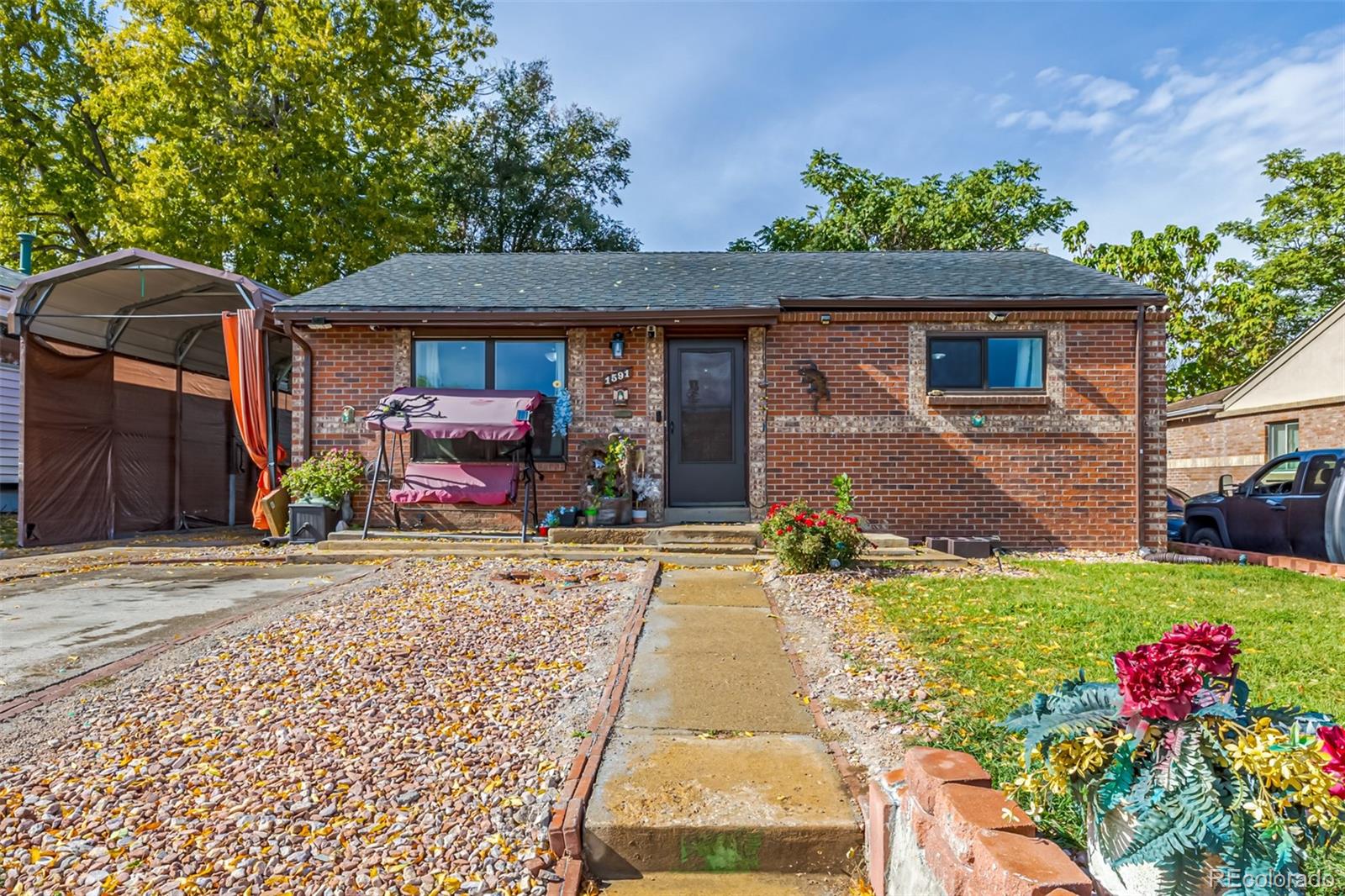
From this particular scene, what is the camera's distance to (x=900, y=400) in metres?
9.24

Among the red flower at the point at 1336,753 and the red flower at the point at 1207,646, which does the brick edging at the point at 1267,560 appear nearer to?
the red flower at the point at 1207,646

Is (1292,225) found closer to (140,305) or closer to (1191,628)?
(1191,628)

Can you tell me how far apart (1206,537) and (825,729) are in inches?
388

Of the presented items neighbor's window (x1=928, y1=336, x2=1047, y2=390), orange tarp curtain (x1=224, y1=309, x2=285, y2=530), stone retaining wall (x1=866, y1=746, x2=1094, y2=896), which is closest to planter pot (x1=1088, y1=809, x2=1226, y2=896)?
stone retaining wall (x1=866, y1=746, x2=1094, y2=896)

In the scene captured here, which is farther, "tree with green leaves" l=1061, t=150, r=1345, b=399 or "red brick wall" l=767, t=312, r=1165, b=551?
"tree with green leaves" l=1061, t=150, r=1345, b=399

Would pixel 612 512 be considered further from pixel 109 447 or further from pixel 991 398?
pixel 109 447

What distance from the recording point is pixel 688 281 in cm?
1045

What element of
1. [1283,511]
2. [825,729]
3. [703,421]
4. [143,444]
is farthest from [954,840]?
[143,444]

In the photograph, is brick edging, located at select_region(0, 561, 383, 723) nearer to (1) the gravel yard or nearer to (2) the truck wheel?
(1) the gravel yard

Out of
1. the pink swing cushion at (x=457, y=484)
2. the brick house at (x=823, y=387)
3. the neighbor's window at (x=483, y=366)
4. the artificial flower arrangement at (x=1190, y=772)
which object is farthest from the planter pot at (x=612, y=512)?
the artificial flower arrangement at (x=1190, y=772)

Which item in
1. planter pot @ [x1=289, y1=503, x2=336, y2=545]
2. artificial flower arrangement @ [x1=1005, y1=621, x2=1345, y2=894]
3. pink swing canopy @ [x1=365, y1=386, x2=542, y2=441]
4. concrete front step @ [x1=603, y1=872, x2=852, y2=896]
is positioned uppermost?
pink swing canopy @ [x1=365, y1=386, x2=542, y2=441]

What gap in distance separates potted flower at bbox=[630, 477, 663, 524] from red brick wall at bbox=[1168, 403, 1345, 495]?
15854 mm

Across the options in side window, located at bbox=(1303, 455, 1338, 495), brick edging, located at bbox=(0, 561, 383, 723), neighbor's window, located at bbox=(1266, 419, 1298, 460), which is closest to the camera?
brick edging, located at bbox=(0, 561, 383, 723)

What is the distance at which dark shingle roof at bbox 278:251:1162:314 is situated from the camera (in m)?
9.14
